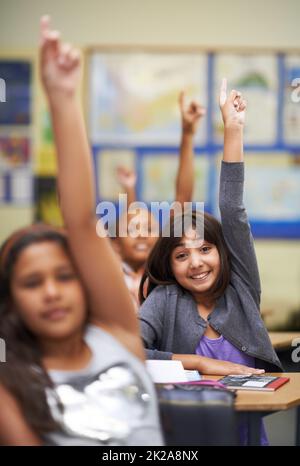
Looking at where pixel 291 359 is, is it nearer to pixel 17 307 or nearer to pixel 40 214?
pixel 17 307

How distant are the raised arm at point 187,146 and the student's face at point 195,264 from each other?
2.48 feet

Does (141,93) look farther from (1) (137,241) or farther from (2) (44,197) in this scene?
(1) (137,241)

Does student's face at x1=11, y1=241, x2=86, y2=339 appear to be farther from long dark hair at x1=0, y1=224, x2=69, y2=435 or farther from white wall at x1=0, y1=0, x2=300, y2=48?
white wall at x1=0, y1=0, x2=300, y2=48

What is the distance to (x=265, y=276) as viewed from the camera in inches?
222

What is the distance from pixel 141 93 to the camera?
5605mm

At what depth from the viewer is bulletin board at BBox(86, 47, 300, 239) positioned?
18.2 ft

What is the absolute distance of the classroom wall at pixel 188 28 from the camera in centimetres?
558

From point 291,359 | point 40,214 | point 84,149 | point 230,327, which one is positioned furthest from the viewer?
point 40,214

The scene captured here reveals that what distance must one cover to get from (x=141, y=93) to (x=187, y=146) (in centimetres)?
264

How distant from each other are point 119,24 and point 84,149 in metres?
4.45

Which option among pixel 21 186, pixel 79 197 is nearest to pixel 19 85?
pixel 21 186

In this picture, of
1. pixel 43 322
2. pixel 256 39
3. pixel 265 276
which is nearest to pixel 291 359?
pixel 43 322

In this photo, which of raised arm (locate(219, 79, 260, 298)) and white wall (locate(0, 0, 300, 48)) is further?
white wall (locate(0, 0, 300, 48))
